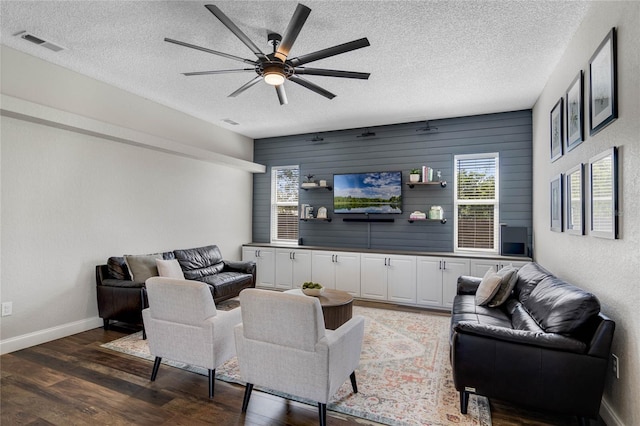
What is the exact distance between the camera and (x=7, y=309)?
3.37 m

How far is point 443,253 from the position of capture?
5273 millimetres

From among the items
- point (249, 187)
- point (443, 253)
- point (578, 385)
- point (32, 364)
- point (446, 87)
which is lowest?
point (32, 364)

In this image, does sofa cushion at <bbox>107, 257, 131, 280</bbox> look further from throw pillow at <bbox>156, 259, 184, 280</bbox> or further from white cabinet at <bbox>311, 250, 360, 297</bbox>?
white cabinet at <bbox>311, 250, 360, 297</bbox>

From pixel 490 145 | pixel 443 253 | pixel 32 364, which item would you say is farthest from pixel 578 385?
pixel 32 364

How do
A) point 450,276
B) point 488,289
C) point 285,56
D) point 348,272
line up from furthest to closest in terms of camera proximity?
point 348,272, point 450,276, point 488,289, point 285,56

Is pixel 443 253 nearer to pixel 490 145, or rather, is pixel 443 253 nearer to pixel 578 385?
pixel 490 145

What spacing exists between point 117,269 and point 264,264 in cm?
270

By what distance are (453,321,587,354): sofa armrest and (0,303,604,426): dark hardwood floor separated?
0.60m

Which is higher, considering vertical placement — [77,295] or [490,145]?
[490,145]

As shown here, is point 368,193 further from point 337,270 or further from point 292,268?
point 292,268

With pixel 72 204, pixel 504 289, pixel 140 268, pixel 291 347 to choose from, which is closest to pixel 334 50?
pixel 291 347

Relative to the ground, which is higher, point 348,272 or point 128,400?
point 348,272

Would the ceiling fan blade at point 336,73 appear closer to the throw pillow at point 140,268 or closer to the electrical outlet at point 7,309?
the throw pillow at point 140,268

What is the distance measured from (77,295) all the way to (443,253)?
499cm
